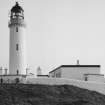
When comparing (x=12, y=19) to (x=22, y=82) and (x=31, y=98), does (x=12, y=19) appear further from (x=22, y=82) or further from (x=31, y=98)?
(x=31, y=98)

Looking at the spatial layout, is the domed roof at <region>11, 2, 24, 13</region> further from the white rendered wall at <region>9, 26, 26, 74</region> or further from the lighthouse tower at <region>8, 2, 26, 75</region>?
the white rendered wall at <region>9, 26, 26, 74</region>

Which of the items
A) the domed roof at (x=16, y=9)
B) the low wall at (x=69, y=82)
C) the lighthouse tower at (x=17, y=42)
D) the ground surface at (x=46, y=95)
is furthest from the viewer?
the domed roof at (x=16, y=9)

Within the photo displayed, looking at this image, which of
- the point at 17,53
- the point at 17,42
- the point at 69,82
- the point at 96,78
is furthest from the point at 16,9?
the point at 96,78

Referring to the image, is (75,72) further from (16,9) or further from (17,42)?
(16,9)

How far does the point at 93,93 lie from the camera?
3297 centimetres

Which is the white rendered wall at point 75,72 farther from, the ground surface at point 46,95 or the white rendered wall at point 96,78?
the ground surface at point 46,95

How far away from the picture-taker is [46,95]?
2772 centimetres

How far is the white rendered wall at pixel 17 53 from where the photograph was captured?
115 ft

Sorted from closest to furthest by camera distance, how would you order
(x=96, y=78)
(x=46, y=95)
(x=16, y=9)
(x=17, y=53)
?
(x=46, y=95), (x=17, y=53), (x=16, y=9), (x=96, y=78)

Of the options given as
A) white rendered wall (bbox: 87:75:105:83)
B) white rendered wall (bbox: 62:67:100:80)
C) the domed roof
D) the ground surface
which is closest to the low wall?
the ground surface

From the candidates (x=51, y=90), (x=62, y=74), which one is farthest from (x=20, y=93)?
(x=62, y=74)

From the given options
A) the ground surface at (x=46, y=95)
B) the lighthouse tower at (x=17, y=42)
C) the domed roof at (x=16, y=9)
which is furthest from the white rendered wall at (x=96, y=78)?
the domed roof at (x=16, y=9)

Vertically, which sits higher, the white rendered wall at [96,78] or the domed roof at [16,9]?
the domed roof at [16,9]

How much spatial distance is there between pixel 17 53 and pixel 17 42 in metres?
1.45
